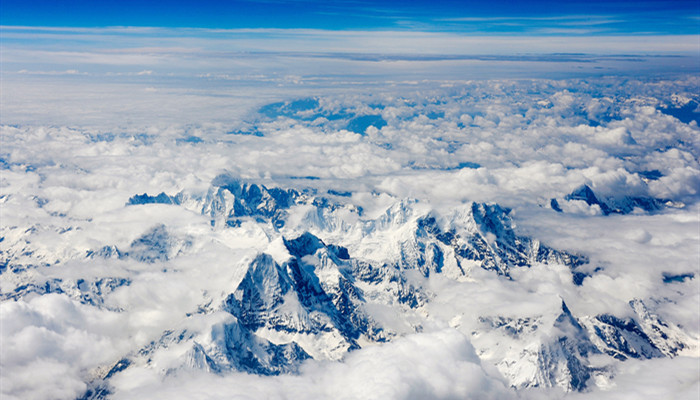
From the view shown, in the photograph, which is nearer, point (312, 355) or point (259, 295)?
point (312, 355)

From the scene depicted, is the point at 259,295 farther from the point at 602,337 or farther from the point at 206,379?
the point at 602,337

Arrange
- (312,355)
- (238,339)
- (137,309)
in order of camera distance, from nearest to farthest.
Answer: (238,339) → (312,355) → (137,309)

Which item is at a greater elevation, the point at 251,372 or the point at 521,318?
the point at 251,372

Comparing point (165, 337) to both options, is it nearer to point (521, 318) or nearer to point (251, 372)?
point (251, 372)

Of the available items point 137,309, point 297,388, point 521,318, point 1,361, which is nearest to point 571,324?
point 521,318

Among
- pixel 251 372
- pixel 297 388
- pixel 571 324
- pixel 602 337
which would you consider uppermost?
pixel 297 388

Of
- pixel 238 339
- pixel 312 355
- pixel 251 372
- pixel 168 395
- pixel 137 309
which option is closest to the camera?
pixel 168 395

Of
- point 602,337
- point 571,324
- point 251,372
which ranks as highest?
point 251,372

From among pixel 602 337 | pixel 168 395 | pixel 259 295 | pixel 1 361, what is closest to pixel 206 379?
pixel 168 395

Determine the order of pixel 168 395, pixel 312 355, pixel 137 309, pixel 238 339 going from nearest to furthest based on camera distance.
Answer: pixel 168 395, pixel 238 339, pixel 312 355, pixel 137 309
